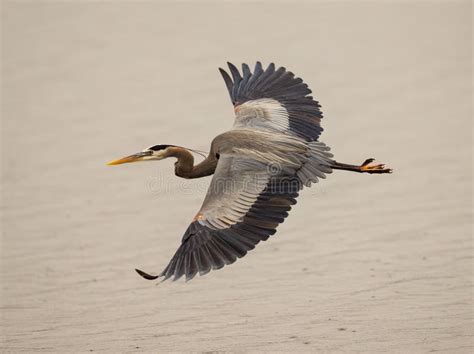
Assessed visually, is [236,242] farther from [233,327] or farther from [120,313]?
[120,313]

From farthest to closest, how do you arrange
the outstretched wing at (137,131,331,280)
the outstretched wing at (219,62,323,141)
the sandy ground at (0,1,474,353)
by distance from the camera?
the outstretched wing at (219,62,323,141) → the sandy ground at (0,1,474,353) → the outstretched wing at (137,131,331,280)

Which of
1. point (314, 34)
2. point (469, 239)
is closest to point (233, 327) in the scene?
point (469, 239)

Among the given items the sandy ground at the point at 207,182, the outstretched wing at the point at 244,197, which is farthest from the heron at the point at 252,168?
the sandy ground at the point at 207,182

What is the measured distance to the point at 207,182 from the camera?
42.1 ft

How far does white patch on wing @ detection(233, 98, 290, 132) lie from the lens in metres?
9.96

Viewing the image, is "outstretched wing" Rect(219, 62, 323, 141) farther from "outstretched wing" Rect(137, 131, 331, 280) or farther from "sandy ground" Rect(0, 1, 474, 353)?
"sandy ground" Rect(0, 1, 474, 353)

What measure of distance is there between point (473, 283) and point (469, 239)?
117cm

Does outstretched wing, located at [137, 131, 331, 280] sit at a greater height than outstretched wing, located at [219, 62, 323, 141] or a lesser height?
lesser

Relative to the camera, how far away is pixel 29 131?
1472 centimetres

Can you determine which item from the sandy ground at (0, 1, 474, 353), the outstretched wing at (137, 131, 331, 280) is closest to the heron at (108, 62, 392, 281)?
the outstretched wing at (137, 131, 331, 280)

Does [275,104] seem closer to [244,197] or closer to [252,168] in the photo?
[252,168]

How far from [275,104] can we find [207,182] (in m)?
2.70

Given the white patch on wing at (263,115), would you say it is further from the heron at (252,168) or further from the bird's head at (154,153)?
the bird's head at (154,153)

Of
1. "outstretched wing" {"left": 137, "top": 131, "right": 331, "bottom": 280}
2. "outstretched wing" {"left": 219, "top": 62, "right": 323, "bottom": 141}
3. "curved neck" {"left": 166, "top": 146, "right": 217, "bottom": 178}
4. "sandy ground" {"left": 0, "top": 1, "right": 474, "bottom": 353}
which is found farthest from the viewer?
"curved neck" {"left": 166, "top": 146, "right": 217, "bottom": 178}
